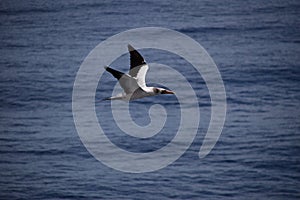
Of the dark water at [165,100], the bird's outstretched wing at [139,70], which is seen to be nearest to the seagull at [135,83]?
the bird's outstretched wing at [139,70]

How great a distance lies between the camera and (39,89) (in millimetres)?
76625

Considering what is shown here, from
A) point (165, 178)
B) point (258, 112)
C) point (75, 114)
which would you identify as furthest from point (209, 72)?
point (165, 178)

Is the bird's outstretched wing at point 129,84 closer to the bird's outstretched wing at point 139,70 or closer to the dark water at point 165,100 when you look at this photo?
the bird's outstretched wing at point 139,70

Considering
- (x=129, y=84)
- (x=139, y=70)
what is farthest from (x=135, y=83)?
(x=139, y=70)

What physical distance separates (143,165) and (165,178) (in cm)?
202

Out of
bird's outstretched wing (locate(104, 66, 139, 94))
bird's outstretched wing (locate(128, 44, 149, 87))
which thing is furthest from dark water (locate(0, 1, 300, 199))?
bird's outstretched wing (locate(104, 66, 139, 94))

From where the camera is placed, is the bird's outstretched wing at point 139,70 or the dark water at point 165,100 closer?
the bird's outstretched wing at point 139,70

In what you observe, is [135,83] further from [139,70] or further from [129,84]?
[139,70]

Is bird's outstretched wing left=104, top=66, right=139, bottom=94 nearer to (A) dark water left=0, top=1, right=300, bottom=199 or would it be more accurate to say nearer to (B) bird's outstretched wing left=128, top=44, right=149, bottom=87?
(B) bird's outstretched wing left=128, top=44, right=149, bottom=87

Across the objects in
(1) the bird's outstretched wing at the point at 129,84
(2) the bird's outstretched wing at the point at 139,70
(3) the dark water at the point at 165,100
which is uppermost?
(3) the dark water at the point at 165,100

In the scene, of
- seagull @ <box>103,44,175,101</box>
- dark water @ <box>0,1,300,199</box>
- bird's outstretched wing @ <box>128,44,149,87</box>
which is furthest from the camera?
dark water @ <box>0,1,300,199</box>

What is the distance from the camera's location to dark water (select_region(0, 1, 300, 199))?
6038 centimetres

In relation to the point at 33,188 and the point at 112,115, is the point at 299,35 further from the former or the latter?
the point at 33,188

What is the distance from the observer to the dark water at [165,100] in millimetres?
60375
